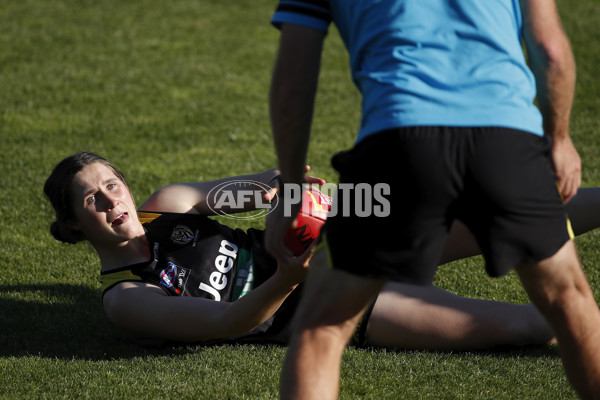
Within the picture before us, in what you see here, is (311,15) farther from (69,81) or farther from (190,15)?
(190,15)

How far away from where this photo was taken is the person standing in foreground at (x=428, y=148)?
205cm

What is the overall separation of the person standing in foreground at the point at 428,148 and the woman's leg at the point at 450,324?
140 cm

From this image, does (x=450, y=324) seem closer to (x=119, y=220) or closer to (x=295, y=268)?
(x=295, y=268)

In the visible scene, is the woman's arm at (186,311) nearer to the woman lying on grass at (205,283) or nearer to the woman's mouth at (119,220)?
the woman lying on grass at (205,283)

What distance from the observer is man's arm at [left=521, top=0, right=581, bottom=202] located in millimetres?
2180

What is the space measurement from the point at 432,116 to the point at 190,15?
980 cm

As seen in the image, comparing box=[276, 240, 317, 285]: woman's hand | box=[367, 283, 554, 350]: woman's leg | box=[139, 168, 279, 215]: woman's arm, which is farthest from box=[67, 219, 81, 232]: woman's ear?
box=[367, 283, 554, 350]: woman's leg

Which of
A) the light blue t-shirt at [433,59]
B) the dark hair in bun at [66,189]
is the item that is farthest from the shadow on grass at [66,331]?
the light blue t-shirt at [433,59]

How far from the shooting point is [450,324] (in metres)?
3.62

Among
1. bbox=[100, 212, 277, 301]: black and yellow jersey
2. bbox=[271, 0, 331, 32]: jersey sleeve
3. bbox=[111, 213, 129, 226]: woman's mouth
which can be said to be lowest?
bbox=[100, 212, 277, 301]: black and yellow jersey

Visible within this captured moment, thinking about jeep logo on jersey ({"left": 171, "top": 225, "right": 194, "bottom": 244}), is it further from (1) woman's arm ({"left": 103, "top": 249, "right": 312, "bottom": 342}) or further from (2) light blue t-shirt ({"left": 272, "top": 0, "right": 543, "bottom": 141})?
(2) light blue t-shirt ({"left": 272, "top": 0, "right": 543, "bottom": 141})

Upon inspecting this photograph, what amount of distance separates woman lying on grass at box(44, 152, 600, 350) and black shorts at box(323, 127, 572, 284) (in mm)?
1312

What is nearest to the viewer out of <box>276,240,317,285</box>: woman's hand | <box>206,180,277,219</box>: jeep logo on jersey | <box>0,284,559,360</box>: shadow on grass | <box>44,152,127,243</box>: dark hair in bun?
<box>276,240,317,285</box>: woman's hand

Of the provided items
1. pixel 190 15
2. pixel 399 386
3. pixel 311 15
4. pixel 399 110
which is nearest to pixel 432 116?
pixel 399 110
